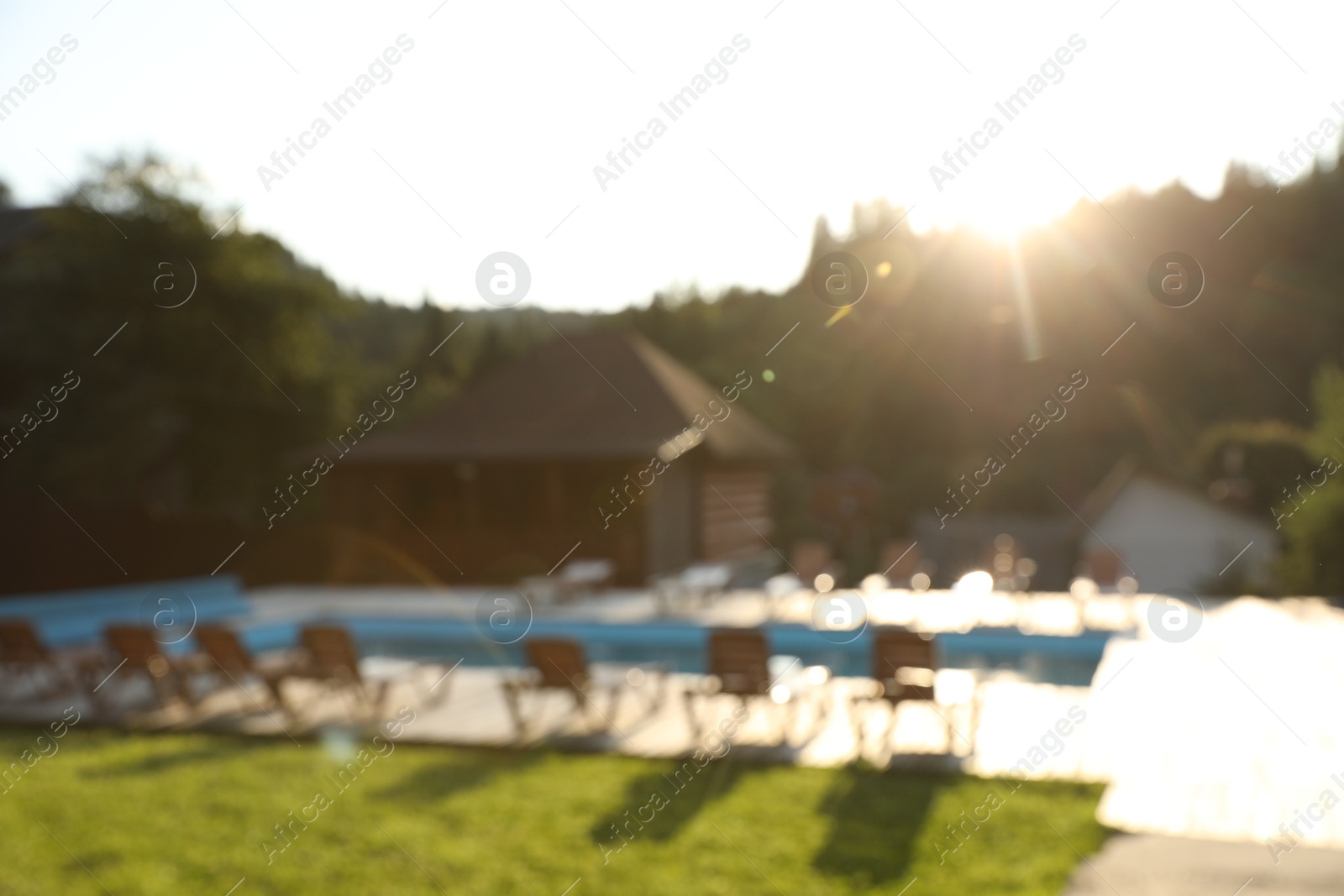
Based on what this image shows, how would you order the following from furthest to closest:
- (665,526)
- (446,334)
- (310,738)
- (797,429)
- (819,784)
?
(446,334) → (797,429) → (665,526) → (310,738) → (819,784)

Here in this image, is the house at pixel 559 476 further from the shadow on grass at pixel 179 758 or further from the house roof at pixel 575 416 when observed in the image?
the shadow on grass at pixel 179 758

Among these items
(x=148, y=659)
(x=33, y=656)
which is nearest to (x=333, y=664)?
(x=148, y=659)

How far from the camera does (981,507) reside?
27.6m

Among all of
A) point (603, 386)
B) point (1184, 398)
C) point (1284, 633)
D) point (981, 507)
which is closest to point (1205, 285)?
point (1184, 398)

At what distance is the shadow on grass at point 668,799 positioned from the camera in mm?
6016

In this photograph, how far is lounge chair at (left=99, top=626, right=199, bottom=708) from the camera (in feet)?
31.1

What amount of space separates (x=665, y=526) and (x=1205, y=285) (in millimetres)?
23365

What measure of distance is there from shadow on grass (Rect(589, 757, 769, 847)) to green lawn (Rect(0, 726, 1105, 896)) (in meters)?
0.02

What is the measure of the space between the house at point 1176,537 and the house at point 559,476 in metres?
7.49

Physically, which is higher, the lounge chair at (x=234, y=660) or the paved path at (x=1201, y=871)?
the paved path at (x=1201, y=871)

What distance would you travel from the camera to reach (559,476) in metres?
21.0

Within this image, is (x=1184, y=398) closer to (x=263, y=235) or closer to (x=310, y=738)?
(x=263, y=235)

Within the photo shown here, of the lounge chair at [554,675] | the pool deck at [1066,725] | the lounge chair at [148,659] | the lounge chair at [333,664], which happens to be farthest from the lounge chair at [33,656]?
the lounge chair at [554,675]

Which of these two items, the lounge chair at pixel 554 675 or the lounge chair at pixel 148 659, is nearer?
the lounge chair at pixel 554 675
